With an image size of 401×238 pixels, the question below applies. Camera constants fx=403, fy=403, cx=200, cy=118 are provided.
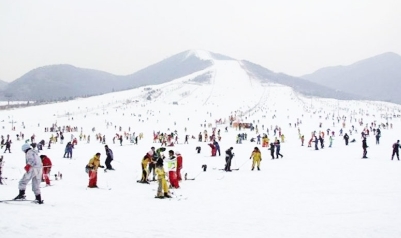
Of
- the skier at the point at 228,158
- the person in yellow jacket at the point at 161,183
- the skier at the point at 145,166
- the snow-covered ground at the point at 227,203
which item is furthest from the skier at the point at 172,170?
the skier at the point at 228,158

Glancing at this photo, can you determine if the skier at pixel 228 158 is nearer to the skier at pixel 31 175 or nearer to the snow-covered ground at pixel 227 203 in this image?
the snow-covered ground at pixel 227 203

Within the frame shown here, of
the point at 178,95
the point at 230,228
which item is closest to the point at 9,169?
the point at 230,228

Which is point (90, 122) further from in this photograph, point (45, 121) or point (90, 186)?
point (90, 186)

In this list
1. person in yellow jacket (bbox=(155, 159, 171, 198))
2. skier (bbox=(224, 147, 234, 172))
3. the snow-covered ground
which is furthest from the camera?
skier (bbox=(224, 147, 234, 172))

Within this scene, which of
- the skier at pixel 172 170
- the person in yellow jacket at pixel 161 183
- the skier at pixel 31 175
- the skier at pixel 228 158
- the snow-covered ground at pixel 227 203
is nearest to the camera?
the snow-covered ground at pixel 227 203

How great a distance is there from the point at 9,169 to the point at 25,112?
Answer: 6845 centimetres

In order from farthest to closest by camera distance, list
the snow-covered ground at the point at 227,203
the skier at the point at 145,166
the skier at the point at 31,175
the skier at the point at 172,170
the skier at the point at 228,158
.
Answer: the skier at the point at 228,158 < the skier at the point at 145,166 < the skier at the point at 172,170 < the skier at the point at 31,175 < the snow-covered ground at the point at 227,203

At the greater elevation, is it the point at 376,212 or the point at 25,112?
the point at 25,112

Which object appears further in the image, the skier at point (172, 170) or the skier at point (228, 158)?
the skier at point (228, 158)

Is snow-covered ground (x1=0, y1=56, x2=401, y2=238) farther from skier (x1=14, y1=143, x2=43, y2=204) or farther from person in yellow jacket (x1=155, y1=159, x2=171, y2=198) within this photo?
skier (x1=14, y1=143, x2=43, y2=204)

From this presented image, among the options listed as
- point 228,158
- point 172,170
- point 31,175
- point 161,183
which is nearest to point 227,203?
point 161,183

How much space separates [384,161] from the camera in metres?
23.2

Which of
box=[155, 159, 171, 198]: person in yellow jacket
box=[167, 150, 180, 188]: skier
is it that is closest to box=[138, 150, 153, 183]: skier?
box=[167, 150, 180, 188]: skier

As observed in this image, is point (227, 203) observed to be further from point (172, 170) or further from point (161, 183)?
point (172, 170)
